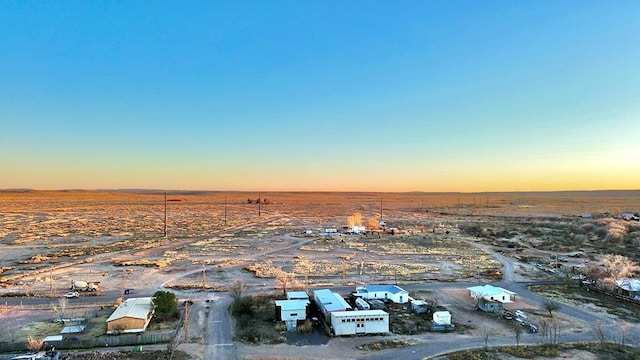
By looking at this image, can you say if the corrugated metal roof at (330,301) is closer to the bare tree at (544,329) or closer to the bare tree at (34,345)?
the bare tree at (544,329)

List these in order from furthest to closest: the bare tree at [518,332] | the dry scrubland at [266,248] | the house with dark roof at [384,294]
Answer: the dry scrubland at [266,248] → the house with dark roof at [384,294] → the bare tree at [518,332]

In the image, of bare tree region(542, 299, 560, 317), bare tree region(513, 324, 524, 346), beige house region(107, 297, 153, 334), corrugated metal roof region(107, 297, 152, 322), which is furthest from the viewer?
bare tree region(542, 299, 560, 317)

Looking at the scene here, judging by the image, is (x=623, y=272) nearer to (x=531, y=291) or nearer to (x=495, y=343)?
(x=531, y=291)

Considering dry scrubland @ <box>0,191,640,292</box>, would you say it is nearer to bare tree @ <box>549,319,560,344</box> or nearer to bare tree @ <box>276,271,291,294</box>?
bare tree @ <box>276,271,291,294</box>

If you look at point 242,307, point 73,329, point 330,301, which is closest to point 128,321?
point 73,329

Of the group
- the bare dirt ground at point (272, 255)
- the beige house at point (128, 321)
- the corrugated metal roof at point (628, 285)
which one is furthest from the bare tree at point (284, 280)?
the corrugated metal roof at point (628, 285)

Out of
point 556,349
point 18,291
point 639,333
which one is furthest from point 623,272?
point 18,291

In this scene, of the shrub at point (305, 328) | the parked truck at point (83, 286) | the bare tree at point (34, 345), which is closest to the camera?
the bare tree at point (34, 345)

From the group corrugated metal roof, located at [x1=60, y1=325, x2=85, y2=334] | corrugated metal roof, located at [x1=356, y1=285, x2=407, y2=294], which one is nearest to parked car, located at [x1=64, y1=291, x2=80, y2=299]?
corrugated metal roof, located at [x1=60, y1=325, x2=85, y2=334]
